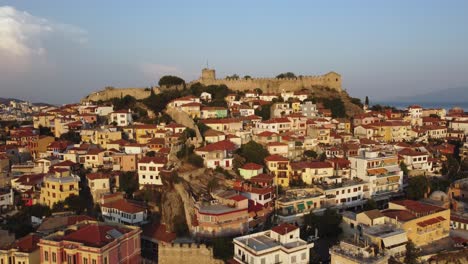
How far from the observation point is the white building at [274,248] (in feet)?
50.7

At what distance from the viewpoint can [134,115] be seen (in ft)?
125

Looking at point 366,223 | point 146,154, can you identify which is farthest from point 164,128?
point 366,223

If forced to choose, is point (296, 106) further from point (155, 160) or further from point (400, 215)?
point (400, 215)

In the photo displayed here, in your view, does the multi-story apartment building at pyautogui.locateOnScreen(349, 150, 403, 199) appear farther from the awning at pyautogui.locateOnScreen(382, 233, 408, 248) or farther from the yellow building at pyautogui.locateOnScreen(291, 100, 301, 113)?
the yellow building at pyautogui.locateOnScreen(291, 100, 301, 113)

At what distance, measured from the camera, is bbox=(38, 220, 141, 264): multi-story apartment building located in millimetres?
14743

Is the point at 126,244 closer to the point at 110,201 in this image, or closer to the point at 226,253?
the point at 226,253

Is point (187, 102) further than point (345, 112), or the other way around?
point (345, 112)

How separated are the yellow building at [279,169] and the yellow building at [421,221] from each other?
672 centimetres

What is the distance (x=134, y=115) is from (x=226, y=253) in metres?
23.3

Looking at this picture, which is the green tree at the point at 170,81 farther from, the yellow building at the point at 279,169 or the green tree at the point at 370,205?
the green tree at the point at 370,205

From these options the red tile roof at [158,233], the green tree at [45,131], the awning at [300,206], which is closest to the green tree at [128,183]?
the red tile roof at [158,233]

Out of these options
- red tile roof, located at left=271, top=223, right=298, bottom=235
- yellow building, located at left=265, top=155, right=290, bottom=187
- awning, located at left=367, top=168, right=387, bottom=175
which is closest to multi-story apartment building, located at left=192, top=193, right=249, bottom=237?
red tile roof, located at left=271, top=223, right=298, bottom=235

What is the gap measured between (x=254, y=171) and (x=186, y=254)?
306 inches

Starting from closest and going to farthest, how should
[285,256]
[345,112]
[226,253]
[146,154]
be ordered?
1. [285,256]
2. [226,253]
3. [146,154]
4. [345,112]
